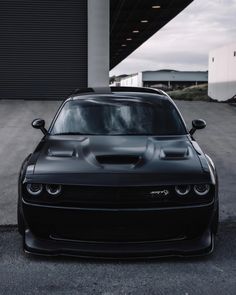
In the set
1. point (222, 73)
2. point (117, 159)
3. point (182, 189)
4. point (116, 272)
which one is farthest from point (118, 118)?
point (222, 73)

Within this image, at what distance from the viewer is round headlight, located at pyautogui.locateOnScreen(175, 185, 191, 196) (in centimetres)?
427

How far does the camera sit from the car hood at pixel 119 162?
4.24 metres

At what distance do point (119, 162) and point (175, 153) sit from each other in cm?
58

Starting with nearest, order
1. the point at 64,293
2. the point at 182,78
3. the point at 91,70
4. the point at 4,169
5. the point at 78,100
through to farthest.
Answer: the point at 64,293 → the point at 78,100 → the point at 4,169 → the point at 91,70 → the point at 182,78

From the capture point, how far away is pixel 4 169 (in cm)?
852

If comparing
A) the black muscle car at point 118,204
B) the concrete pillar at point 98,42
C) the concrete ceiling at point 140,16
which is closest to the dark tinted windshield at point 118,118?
the black muscle car at point 118,204

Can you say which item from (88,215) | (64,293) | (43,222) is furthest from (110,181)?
(64,293)

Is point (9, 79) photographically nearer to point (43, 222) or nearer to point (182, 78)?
point (43, 222)

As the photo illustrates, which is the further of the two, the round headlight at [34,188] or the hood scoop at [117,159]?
the hood scoop at [117,159]

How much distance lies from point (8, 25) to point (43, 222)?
1436cm

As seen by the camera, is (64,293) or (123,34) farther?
(123,34)

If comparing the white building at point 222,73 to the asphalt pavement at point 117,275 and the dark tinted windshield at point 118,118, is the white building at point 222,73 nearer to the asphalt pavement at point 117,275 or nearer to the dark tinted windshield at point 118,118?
the dark tinted windshield at point 118,118

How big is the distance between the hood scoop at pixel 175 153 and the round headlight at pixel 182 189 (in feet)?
1.19

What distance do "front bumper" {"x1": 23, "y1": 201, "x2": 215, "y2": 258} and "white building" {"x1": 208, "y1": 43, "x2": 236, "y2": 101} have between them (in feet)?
105
